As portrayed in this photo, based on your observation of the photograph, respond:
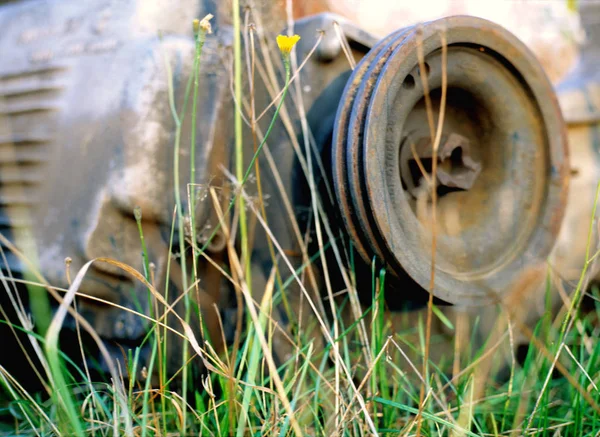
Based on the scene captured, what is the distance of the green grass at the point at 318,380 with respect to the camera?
90 centimetres

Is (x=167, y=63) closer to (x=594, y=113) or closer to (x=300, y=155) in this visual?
(x=300, y=155)

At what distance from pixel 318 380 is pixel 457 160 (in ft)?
1.87

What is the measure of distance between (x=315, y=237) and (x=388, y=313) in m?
0.22

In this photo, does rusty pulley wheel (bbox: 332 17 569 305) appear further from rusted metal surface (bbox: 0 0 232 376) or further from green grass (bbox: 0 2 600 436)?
rusted metal surface (bbox: 0 0 232 376)

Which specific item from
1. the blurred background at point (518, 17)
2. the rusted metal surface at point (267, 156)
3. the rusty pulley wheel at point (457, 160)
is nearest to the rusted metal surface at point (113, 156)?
the rusted metal surface at point (267, 156)

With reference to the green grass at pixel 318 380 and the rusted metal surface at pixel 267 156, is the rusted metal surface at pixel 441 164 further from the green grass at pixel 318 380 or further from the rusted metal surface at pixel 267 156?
the green grass at pixel 318 380

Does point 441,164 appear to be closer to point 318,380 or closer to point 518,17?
point 318,380

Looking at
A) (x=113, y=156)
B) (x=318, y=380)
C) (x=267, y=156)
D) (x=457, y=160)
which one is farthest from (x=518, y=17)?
(x=318, y=380)

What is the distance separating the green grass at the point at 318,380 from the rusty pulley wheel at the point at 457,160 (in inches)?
3.6

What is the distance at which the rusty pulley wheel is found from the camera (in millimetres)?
1046

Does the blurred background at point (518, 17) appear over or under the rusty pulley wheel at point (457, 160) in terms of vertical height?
over

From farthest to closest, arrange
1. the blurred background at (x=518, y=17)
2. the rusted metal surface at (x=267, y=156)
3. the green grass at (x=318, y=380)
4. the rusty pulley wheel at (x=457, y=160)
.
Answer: the blurred background at (x=518, y=17) → the rusted metal surface at (x=267, y=156) → the rusty pulley wheel at (x=457, y=160) → the green grass at (x=318, y=380)

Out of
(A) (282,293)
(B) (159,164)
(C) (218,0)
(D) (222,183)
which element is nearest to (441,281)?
(A) (282,293)

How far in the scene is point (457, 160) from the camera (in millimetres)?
1263
